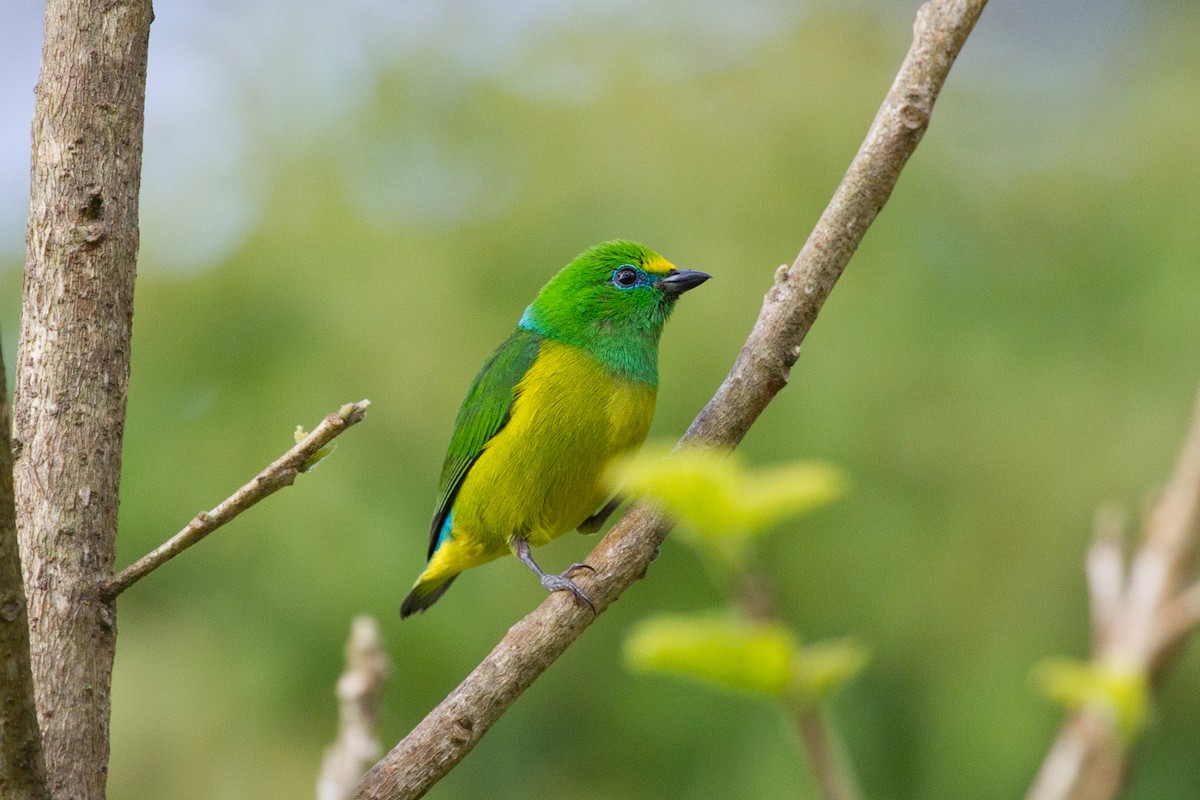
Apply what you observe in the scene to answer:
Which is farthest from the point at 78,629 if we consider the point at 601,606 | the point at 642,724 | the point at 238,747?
the point at 642,724

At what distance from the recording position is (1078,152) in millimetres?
6352

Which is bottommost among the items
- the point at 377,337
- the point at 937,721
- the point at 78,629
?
the point at 937,721

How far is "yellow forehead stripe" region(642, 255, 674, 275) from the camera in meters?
4.27

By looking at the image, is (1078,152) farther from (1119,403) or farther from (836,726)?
(836,726)

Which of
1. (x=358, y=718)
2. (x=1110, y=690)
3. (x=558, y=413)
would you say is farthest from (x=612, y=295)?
(x=1110, y=690)

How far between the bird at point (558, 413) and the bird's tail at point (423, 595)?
0.05 m

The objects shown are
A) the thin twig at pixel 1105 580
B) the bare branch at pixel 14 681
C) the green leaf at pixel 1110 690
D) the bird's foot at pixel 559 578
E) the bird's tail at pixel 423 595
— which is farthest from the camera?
the bird's tail at pixel 423 595

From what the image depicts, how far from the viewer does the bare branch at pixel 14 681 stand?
5.43 ft

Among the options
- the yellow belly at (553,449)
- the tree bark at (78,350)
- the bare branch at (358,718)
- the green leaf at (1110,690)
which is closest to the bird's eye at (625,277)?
the yellow belly at (553,449)

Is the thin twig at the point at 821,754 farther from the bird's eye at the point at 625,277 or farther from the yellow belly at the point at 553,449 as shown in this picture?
the bird's eye at the point at 625,277

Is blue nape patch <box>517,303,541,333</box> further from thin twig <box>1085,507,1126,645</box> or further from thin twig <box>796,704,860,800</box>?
thin twig <box>796,704,860,800</box>

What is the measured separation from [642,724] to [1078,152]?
141 inches

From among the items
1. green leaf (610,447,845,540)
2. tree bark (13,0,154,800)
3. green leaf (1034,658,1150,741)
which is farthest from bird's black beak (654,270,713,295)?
green leaf (610,447,845,540)

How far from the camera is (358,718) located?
3.84ft
